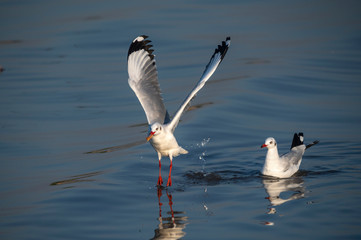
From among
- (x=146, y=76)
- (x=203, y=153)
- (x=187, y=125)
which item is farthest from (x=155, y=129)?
(x=187, y=125)

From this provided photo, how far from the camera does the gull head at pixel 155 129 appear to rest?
9750 mm

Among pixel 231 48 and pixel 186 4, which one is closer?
pixel 231 48

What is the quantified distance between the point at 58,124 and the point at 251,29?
453 inches

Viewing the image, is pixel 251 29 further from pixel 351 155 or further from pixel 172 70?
pixel 351 155

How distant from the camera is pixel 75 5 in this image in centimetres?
2911

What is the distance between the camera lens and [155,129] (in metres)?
9.80

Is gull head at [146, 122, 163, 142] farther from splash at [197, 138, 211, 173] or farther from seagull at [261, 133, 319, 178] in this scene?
seagull at [261, 133, 319, 178]

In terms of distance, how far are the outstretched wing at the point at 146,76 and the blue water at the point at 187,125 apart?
1039mm

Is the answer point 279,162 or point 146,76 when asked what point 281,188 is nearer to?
point 279,162

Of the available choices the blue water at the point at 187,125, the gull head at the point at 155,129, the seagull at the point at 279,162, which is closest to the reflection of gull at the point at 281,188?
the blue water at the point at 187,125

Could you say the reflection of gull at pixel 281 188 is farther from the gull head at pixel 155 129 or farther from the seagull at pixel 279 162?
the gull head at pixel 155 129

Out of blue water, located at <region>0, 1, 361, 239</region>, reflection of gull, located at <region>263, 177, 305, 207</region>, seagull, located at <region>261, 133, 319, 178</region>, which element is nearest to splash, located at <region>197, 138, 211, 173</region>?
blue water, located at <region>0, 1, 361, 239</region>

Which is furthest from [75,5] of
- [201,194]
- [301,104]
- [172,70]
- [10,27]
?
[201,194]

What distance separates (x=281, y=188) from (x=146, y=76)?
124 inches
